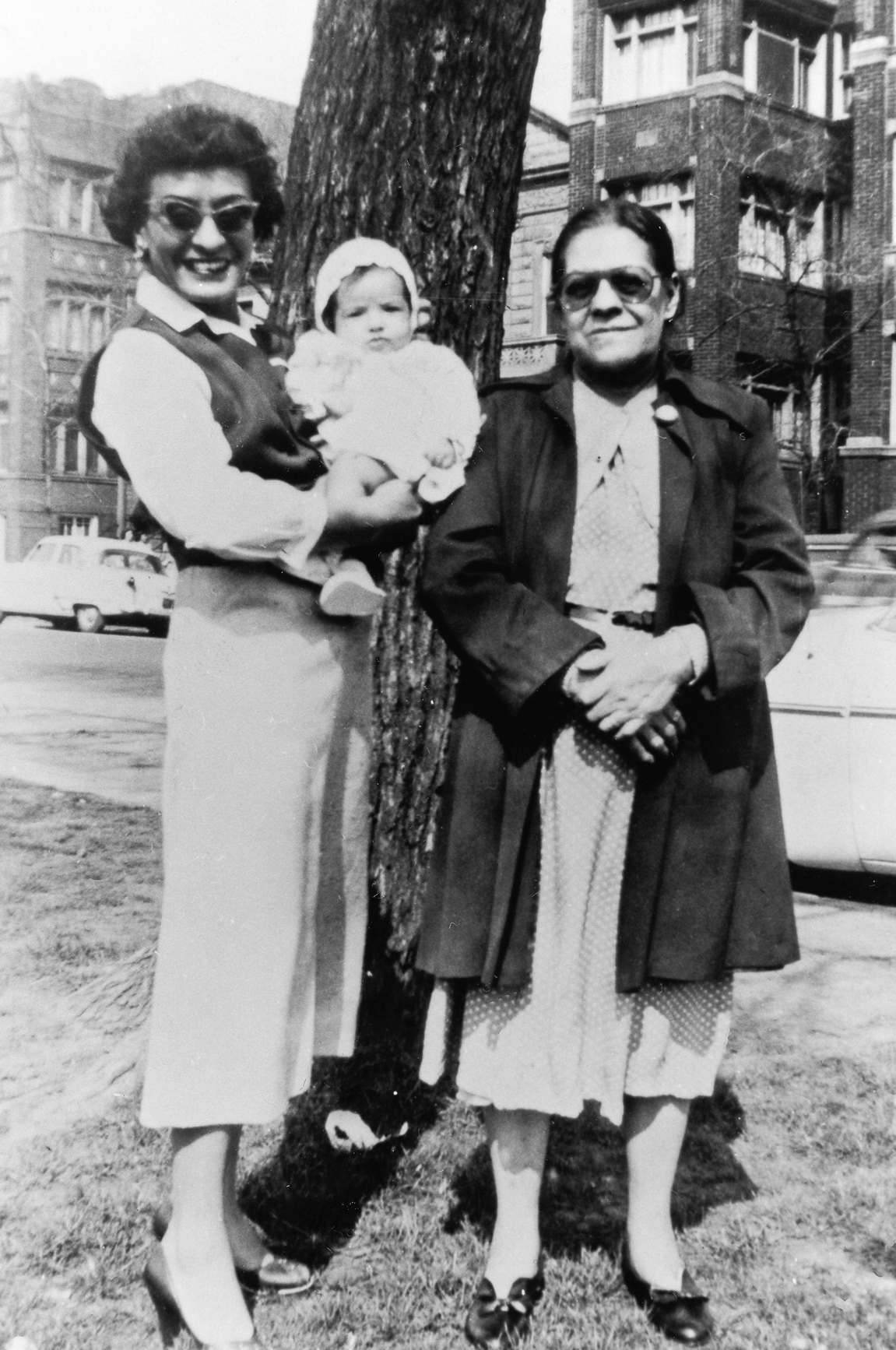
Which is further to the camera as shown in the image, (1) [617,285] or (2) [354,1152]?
(2) [354,1152]

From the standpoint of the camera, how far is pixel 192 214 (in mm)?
2320

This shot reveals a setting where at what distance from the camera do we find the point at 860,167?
47.6ft

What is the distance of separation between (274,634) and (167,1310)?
1.23m

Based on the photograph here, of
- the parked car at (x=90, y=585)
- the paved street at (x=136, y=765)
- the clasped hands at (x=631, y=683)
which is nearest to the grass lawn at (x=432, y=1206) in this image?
the paved street at (x=136, y=765)

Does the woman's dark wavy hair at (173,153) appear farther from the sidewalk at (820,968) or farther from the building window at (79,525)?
the building window at (79,525)

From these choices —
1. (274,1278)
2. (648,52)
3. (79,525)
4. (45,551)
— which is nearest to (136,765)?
(274,1278)

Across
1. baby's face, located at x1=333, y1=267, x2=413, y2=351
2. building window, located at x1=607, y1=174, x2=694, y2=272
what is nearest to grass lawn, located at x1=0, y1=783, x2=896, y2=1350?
baby's face, located at x1=333, y1=267, x2=413, y2=351

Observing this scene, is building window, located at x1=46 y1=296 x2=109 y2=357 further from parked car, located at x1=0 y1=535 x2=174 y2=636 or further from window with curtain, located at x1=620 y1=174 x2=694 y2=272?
window with curtain, located at x1=620 y1=174 x2=694 y2=272

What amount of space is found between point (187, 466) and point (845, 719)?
364cm

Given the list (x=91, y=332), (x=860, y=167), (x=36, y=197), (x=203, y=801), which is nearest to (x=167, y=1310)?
(x=203, y=801)

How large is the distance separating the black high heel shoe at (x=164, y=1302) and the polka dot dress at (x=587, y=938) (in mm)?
630

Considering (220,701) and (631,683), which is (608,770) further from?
(220,701)

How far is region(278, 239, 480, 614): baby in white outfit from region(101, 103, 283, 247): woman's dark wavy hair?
258 millimetres

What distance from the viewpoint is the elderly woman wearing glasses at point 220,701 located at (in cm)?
218
